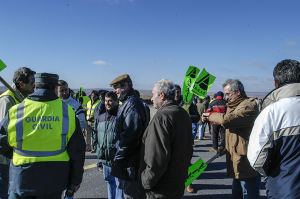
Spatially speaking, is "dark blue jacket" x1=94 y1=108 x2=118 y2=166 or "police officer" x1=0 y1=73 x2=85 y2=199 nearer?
"police officer" x1=0 y1=73 x2=85 y2=199

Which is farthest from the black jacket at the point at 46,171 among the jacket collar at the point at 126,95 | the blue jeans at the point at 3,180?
the blue jeans at the point at 3,180

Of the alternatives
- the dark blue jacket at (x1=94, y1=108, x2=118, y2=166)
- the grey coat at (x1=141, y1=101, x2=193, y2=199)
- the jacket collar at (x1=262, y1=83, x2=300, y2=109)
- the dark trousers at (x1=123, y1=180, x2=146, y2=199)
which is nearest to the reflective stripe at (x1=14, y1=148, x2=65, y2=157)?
the grey coat at (x1=141, y1=101, x2=193, y2=199)

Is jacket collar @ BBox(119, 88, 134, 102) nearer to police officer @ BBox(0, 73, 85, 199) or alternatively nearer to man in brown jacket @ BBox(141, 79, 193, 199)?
man in brown jacket @ BBox(141, 79, 193, 199)

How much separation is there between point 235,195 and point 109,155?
5.99ft

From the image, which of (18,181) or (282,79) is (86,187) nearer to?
(18,181)

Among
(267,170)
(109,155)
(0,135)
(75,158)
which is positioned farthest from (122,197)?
(267,170)

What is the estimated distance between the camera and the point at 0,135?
10.9 ft

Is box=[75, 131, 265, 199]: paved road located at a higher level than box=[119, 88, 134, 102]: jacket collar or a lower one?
lower

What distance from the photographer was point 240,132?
470 cm

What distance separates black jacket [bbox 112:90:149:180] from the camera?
3.96m

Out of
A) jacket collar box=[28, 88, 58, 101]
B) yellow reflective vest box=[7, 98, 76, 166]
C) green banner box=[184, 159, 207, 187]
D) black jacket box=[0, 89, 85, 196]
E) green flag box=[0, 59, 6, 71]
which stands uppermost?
green flag box=[0, 59, 6, 71]

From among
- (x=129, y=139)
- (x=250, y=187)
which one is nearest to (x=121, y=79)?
(x=129, y=139)

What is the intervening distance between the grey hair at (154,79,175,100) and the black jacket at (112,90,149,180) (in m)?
0.45

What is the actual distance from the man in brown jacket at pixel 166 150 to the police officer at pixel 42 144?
0.65 meters
